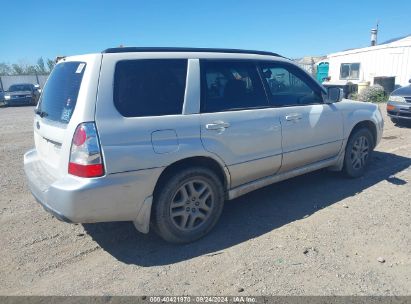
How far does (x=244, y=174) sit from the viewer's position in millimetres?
3686

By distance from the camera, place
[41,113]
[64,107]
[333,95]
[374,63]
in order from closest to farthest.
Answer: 1. [64,107]
2. [41,113]
3. [333,95]
4. [374,63]

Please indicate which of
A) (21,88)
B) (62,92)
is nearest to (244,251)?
(62,92)

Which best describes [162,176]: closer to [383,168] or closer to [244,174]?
[244,174]

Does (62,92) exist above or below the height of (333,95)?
above

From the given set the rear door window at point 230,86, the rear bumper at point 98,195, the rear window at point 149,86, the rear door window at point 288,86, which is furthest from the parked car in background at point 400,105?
the rear bumper at point 98,195

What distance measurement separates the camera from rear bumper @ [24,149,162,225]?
273 centimetres

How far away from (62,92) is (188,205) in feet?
5.32

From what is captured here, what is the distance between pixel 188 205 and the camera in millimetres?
3352

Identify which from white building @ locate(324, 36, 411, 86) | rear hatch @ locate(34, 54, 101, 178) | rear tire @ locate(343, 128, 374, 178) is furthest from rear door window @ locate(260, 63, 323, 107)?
white building @ locate(324, 36, 411, 86)

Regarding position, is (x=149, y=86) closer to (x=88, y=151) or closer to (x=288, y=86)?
(x=88, y=151)

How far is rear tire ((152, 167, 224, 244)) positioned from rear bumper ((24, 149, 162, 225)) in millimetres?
164

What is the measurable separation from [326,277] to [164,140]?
1831mm

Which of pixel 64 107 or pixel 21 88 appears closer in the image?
pixel 64 107

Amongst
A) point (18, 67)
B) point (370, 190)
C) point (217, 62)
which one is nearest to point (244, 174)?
point (217, 62)
